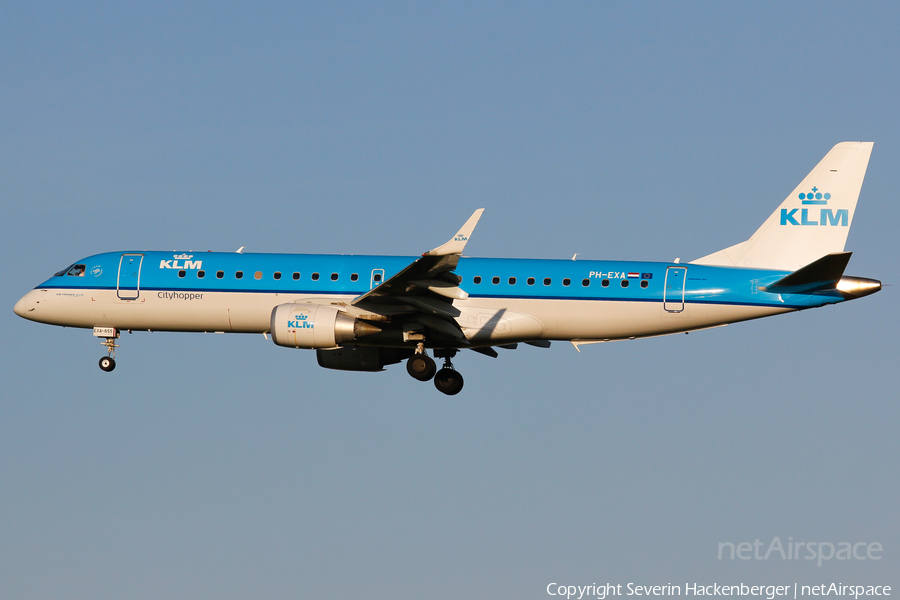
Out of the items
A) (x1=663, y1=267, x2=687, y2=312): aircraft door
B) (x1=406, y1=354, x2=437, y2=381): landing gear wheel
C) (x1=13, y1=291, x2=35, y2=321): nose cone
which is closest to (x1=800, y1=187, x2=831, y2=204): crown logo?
(x1=663, y1=267, x2=687, y2=312): aircraft door

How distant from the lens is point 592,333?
38.2 metres

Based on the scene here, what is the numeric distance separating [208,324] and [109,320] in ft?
12.7

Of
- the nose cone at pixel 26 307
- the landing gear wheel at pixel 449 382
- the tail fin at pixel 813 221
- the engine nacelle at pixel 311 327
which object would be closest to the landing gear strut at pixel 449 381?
the landing gear wheel at pixel 449 382

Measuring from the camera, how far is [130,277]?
134ft

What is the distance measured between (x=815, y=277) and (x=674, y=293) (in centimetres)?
445

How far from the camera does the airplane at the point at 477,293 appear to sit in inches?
1451

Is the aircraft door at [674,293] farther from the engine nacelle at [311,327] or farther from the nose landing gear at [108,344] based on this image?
the nose landing gear at [108,344]

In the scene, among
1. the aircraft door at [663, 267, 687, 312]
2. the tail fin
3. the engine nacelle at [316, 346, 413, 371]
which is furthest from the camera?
the engine nacelle at [316, 346, 413, 371]

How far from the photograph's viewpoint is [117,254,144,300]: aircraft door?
4056cm

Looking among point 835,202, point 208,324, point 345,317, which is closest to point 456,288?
point 345,317

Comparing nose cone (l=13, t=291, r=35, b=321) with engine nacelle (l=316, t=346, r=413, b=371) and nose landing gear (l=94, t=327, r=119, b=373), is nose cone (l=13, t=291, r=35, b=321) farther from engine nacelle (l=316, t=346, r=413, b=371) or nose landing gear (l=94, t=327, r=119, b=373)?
engine nacelle (l=316, t=346, r=413, b=371)

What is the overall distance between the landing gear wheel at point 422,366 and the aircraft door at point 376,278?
2752mm

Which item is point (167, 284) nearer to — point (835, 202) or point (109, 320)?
point (109, 320)

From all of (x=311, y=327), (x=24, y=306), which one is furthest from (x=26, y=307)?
(x=311, y=327)
